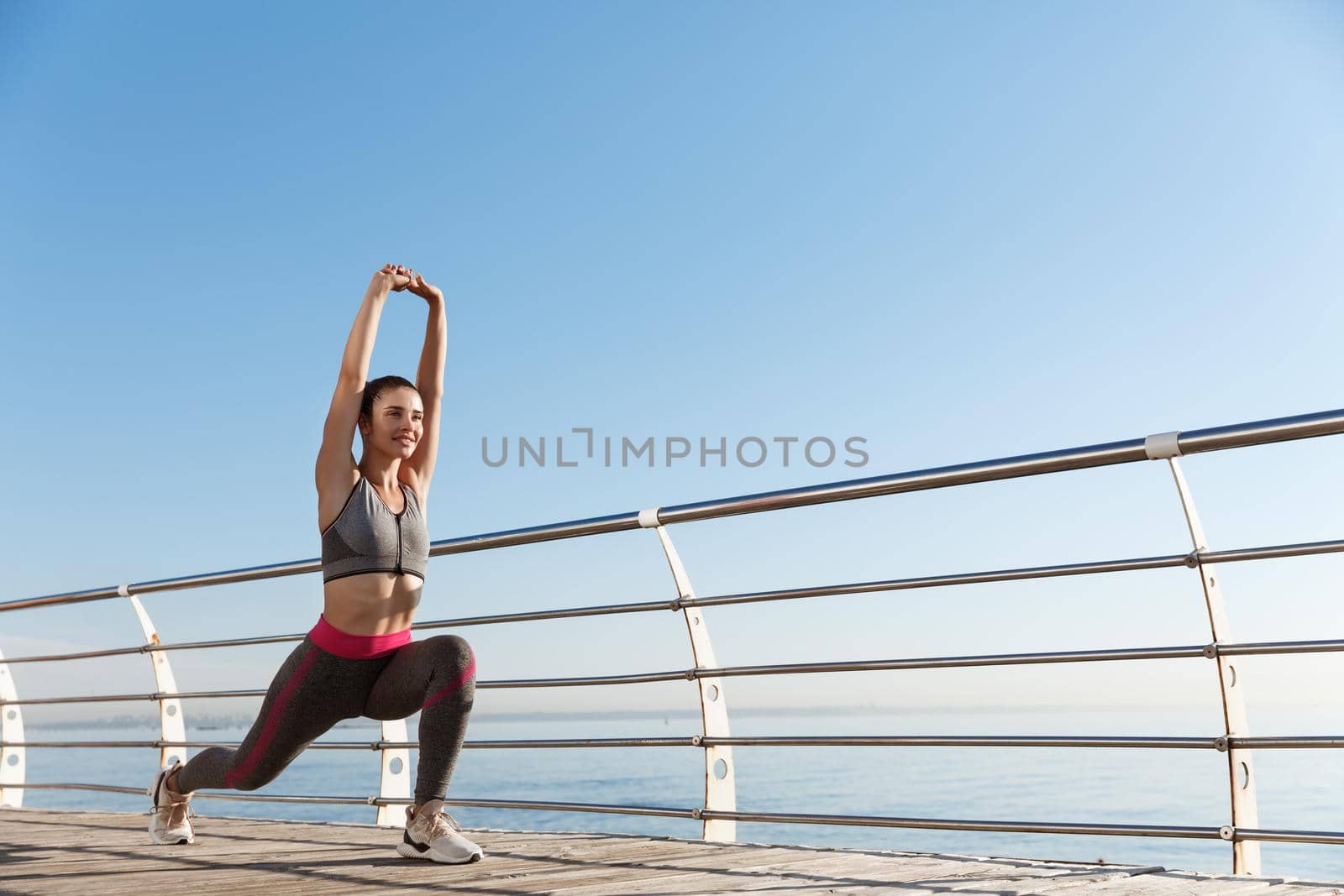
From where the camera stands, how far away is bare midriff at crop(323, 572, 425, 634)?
268 centimetres

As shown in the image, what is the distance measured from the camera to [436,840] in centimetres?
280

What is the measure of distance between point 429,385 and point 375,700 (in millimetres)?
783

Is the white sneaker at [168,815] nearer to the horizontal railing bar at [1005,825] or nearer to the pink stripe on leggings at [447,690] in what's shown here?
the horizontal railing bar at [1005,825]

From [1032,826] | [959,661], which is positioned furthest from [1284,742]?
[959,661]

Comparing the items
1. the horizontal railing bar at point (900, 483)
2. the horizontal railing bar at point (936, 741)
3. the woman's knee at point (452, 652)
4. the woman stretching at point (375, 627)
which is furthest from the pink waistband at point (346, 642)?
the horizontal railing bar at point (900, 483)

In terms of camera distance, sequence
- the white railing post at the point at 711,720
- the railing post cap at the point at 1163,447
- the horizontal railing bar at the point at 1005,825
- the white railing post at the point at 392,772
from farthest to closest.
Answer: the white railing post at the point at 392,772
the white railing post at the point at 711,720
the railing post cap at the point at 1163,447
the horizontal railing bar at the point at 1005,825

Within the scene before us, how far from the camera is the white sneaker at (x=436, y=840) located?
2.79 meters

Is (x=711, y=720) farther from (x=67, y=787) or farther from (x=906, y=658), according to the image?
(x=67, y=787)

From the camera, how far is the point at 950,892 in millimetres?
2230

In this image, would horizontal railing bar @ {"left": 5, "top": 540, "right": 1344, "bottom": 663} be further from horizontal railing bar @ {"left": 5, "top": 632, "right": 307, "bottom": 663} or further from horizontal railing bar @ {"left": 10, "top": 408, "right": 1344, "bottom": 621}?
horizontal railing bar @ {"left": 10, "top": 408, "right": 1344, "bottom": 621}

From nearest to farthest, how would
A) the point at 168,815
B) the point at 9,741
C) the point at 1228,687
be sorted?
the point at 1228,687 < the point at 168,815 < the point at 9,741

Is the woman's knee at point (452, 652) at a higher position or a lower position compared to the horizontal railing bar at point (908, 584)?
lower

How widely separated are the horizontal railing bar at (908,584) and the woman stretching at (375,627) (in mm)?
162

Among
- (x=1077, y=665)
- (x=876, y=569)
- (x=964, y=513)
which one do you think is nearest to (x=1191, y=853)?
(x=876, y=569)
